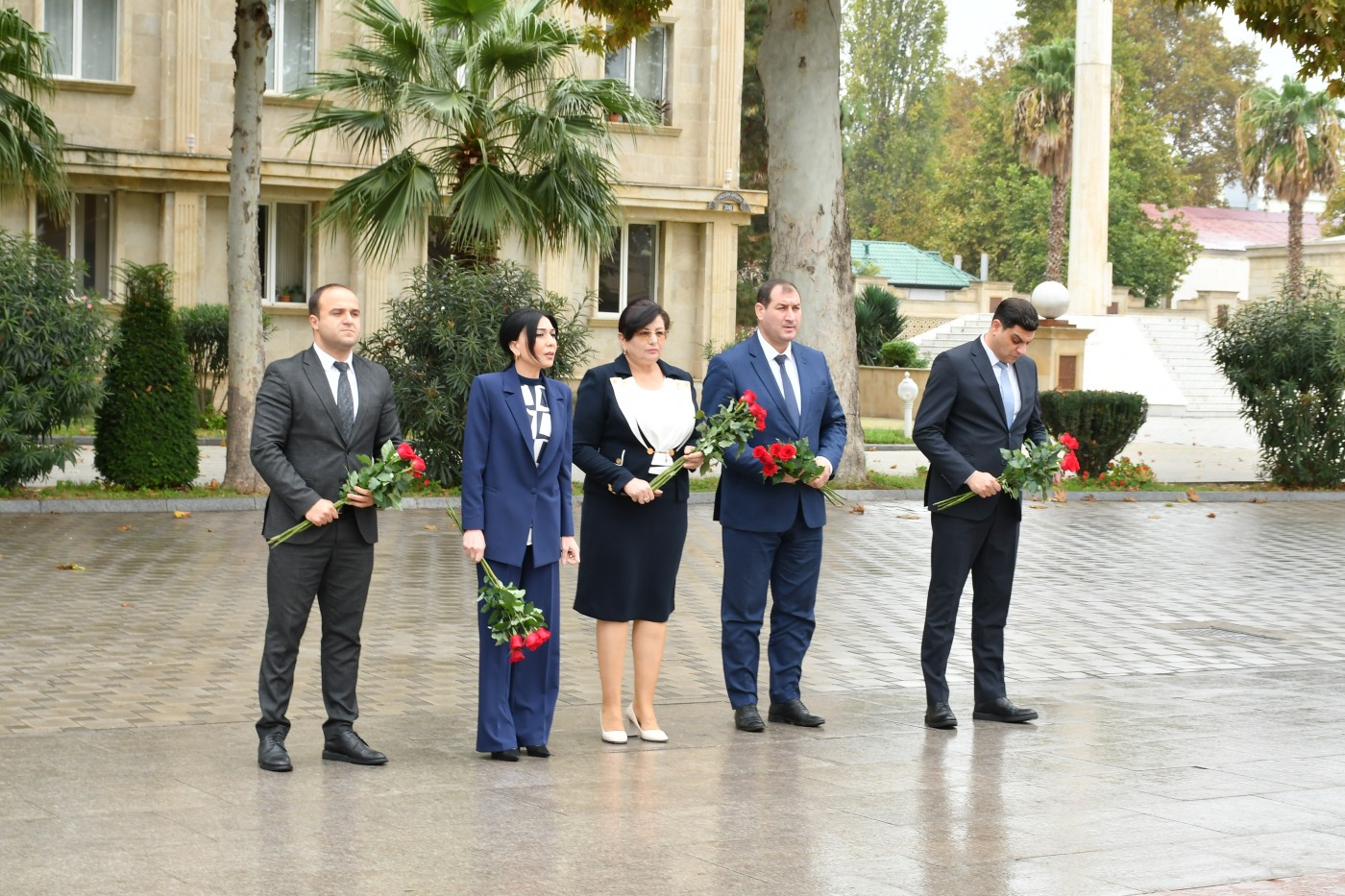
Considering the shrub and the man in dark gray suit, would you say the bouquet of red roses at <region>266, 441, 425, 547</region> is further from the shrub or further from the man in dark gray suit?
the shrub

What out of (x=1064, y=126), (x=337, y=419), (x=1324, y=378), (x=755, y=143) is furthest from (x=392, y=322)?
(x=1064, y=126)

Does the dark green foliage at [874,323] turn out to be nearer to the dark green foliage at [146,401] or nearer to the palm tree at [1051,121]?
the palm tree at [1051,121]

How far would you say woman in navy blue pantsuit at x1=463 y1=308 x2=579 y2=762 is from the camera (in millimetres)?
7246

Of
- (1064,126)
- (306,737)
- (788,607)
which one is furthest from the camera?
(1064,126)

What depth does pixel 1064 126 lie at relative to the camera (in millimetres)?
57094

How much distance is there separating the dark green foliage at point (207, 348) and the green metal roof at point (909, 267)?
4243 cm

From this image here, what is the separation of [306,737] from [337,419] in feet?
5.03

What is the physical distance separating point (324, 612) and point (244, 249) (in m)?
11.3

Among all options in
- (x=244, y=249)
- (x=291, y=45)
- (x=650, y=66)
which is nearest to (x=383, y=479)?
(x=244, y=249)

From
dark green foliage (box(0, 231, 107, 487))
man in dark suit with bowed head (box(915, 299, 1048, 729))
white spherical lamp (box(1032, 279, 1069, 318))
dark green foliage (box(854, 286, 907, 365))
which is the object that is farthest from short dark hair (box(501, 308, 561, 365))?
dark green foliage (box(854, 286, 907, 365))

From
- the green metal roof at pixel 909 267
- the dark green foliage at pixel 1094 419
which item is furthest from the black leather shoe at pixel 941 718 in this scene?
the green metal roof at pixel 909 267

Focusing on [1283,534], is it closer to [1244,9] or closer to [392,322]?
[1244,9]

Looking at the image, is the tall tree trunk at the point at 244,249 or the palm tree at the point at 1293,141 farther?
the palm tree at the point at 1293,141

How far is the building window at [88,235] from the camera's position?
96.5ft
